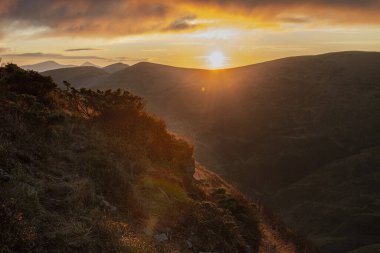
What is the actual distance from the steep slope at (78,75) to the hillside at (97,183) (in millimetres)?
126372

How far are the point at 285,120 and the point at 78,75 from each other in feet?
365

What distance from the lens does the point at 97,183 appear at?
402 inches

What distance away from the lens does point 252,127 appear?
6456 centimetres

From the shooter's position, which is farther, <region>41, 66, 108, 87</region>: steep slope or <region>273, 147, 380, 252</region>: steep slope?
<region>41, 66, 108, 87</region>: steep slope

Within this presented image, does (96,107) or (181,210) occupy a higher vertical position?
(96,107)

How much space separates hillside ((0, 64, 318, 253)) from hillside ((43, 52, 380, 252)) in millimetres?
20341

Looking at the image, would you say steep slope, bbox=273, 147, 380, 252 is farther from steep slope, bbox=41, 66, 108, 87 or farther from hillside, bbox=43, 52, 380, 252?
steep slope, bbox=41, 66, 108, 87

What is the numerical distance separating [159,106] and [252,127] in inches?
1060

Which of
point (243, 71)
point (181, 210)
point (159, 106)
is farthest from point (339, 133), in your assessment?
point (181, 210)

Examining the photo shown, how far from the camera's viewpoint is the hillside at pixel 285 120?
1825 inches

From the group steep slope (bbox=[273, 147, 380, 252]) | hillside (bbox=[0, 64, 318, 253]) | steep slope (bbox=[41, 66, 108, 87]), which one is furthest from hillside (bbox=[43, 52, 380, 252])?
steep slope (bbox=[41, 66, 108, 87])

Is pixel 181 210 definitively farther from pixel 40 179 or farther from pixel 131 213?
pixel 40 179

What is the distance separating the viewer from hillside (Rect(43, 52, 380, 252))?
152ft

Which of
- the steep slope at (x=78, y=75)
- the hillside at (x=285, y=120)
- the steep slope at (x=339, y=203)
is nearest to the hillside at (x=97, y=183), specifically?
the steep slope at (x=339, y=203)
